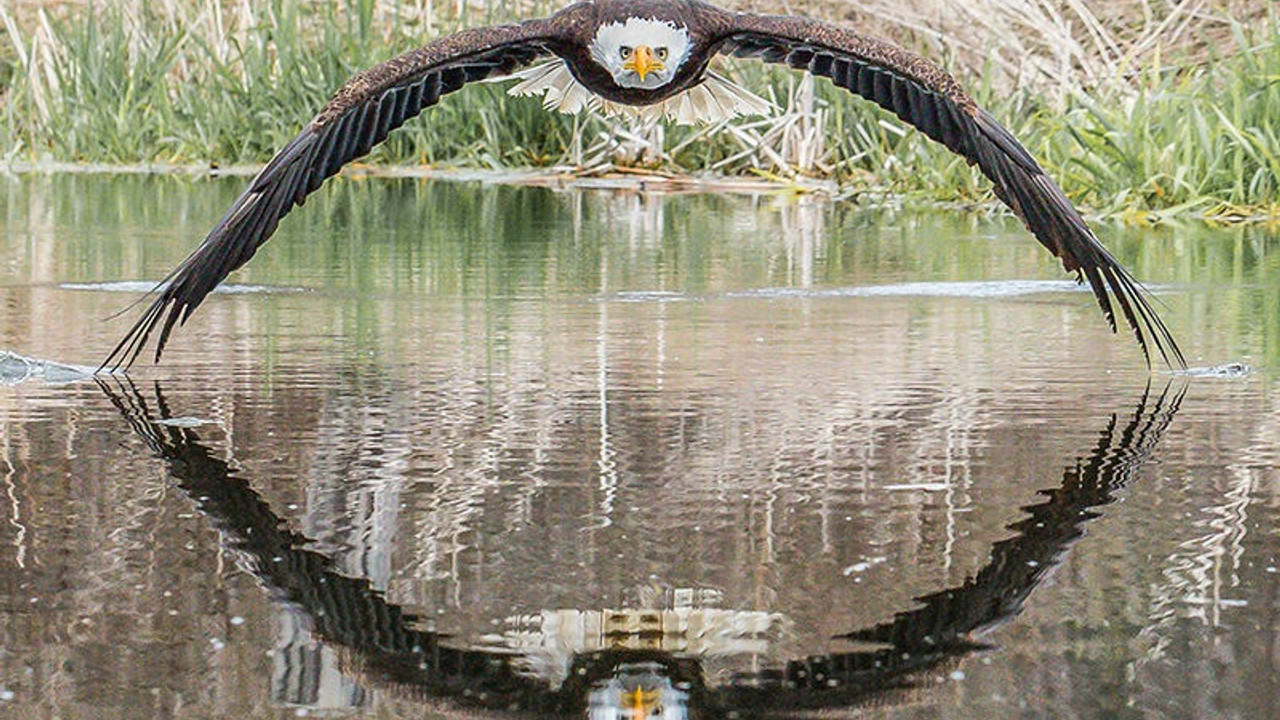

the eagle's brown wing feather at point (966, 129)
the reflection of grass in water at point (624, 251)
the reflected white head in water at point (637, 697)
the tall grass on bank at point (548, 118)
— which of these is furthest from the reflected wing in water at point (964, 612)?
the tall grass on bank at point (548, 118)

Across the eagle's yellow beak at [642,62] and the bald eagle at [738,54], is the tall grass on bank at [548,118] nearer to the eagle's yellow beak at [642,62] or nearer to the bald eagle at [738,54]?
the eagle's yellow beak at [642,62]

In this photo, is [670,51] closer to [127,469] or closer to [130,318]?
[130,318]

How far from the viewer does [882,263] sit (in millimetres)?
10508

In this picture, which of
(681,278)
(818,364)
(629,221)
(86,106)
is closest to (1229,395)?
(818,364)

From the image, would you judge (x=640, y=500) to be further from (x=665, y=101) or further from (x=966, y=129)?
(x=665, y=101)

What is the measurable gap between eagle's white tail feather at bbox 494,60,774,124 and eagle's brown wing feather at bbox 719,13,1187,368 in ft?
5.71

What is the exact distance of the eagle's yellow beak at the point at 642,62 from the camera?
309 inches

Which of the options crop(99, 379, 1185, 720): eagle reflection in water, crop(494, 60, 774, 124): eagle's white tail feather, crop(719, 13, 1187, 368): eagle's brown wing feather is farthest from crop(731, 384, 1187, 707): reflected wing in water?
crop(494, 60, 774, 124): eagle's white tail feather

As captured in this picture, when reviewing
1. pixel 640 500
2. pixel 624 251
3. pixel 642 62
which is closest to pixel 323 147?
pixel 642 62

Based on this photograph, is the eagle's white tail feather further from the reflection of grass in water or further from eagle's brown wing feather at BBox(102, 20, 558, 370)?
eagle's brown wing feather at BBox(102, 20, 558, 370)

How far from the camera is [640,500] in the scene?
5090 millimetres

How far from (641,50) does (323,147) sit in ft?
4.73

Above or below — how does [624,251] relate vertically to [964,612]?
above

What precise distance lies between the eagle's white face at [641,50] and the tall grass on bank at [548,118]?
18.3ft
